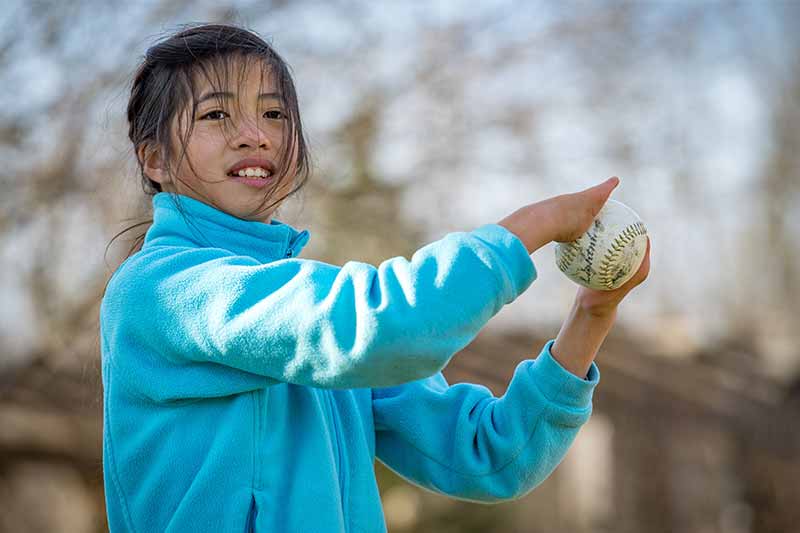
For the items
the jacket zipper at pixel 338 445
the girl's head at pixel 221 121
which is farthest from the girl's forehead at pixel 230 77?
the jacket zipper at pixel 338 445

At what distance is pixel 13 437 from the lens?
7504 millimetres

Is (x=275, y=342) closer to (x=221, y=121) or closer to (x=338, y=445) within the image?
(x=338, y=445)

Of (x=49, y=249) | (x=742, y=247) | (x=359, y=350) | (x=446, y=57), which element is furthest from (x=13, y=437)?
(x=742, y=247)

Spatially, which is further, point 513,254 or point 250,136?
point 250,136

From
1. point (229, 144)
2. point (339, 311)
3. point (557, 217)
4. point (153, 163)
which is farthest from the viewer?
point (153, 163)

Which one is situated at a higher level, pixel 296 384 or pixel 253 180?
pixel 253 180

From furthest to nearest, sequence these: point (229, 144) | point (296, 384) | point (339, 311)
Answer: point (229, 144)
point (296, 384)
point (339, 311)

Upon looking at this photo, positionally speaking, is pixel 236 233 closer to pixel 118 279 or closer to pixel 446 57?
pixel 118 279

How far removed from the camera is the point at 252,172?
2029 millimetres

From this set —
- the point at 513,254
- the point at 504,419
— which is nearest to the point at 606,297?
the point at 504,419

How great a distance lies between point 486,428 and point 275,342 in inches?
27.3

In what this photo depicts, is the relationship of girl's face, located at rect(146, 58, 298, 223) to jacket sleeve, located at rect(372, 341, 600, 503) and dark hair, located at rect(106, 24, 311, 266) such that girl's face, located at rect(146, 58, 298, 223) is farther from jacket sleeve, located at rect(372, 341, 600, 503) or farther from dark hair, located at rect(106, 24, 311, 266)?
jacket sleeve, located at rect(372, 341, 600, 503)

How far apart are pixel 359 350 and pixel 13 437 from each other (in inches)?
260

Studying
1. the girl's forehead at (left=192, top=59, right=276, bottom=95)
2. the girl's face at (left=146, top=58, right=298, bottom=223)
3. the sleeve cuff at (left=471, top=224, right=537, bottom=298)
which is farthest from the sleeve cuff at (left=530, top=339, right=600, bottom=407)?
the girl's forehead at (left=192, top=59, right=276, bottom=95)
